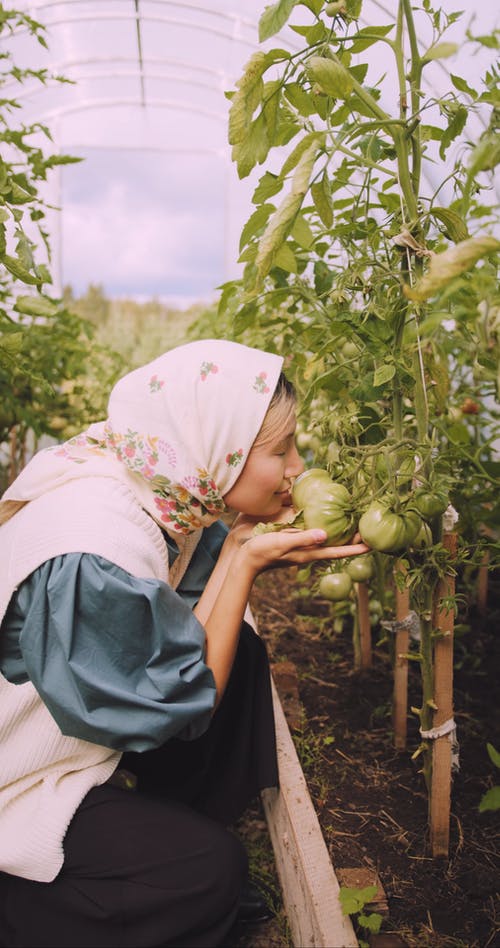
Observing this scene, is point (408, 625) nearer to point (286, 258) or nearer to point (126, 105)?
point (286, 258)

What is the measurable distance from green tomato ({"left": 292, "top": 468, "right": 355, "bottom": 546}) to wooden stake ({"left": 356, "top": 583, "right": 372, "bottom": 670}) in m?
0.79

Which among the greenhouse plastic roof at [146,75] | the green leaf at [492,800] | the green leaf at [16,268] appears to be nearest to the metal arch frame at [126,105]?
the greenhouse plastic roof at [146,75]

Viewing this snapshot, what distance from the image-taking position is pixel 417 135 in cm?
123

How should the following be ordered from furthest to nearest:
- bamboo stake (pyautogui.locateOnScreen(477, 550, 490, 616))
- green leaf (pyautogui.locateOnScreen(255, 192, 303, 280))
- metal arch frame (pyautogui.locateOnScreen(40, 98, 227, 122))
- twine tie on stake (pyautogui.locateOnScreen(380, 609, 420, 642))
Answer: metal arch frame (pyautogui.locateOnScreen(40, 98, 227, 122)) → bamboo stake (pyautogui.locateOnScreen(477, 550, 490, 616)) → twine tie on stake (pyautogui.locateOnScreen(380, 609, 420, 642)) → green leaf (pyautogui.locateOnScreen(255, 192, 303, 280))

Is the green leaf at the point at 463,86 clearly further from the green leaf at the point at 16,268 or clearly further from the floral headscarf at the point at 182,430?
the green leaf at the point at 16,268

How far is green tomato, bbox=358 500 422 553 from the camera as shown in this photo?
1186 mm

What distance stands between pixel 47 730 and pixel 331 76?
113 cm

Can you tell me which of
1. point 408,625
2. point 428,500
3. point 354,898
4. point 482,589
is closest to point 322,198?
point 428,500

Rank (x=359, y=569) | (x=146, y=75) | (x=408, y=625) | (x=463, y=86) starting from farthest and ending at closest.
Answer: (x=146, y=75), (x=359, y=569), (x=408, y=625), (x=463, y=86)

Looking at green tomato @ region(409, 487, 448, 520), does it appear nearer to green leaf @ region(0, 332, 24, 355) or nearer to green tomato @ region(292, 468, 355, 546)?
green tomato @ region(292, 468, 355, 546)

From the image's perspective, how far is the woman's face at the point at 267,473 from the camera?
1.48 m

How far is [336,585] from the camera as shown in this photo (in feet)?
5.88

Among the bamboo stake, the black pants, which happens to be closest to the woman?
the black pants

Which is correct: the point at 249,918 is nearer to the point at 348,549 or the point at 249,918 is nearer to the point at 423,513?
the point at 348,549
